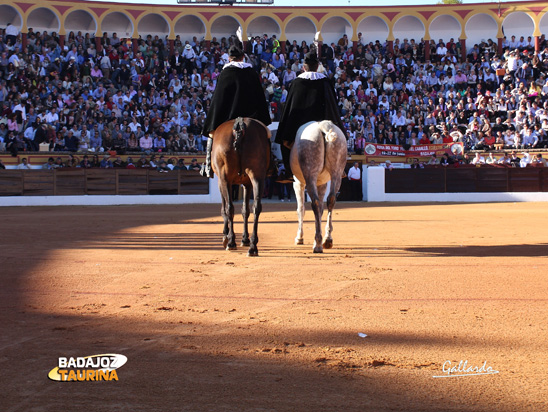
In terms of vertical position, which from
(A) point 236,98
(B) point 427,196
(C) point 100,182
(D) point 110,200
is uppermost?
(A) point 236,98

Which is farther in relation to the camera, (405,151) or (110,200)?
(405,151)

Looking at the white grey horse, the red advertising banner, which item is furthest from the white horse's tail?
the red advertising banner

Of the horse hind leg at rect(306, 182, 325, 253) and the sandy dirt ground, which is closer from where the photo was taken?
the sandy dirt ground

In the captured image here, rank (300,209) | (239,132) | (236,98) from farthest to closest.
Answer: (300,209), (236,98), (239,132)

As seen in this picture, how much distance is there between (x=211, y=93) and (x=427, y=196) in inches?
392

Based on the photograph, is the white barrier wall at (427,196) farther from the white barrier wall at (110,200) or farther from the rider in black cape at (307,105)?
the rider in black cape at (307,105)

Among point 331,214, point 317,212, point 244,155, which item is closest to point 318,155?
point 317,212

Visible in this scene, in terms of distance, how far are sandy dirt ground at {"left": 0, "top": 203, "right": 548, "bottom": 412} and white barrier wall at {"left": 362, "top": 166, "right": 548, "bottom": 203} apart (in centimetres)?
1605

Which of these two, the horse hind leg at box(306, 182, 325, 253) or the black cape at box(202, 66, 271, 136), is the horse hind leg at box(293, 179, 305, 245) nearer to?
the horse hind leg at box(306, 182, 325, 253)

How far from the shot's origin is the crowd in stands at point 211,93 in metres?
24.7

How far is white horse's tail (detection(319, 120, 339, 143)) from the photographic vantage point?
8.46 m

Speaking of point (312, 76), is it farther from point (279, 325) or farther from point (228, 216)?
point (279, 325)

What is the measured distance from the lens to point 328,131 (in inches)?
335

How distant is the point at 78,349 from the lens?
12.1ft
